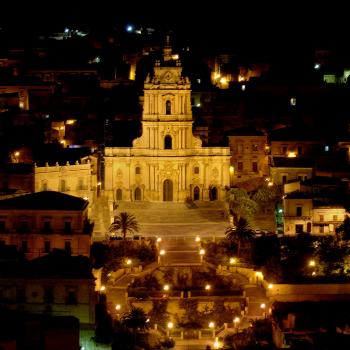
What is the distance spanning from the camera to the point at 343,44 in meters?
108

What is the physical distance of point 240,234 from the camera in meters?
62.4

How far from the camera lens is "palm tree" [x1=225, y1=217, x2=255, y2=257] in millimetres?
62469

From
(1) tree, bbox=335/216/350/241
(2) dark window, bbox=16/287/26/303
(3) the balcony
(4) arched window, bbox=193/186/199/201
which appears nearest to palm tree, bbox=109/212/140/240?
(3) the balcony

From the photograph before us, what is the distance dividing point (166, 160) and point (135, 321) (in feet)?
76.1

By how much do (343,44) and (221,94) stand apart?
2345 cm

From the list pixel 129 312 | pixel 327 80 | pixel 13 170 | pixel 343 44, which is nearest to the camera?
pixel 129 312

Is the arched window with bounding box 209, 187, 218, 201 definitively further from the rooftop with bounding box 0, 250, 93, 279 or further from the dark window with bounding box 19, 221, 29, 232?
the rooftop with bounding box 0, 250, 93, 279

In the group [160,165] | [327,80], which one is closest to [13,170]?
[160,165]

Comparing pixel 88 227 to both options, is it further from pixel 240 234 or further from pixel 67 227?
pixel 240 234

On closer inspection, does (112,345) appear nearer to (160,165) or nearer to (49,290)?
(49,290)

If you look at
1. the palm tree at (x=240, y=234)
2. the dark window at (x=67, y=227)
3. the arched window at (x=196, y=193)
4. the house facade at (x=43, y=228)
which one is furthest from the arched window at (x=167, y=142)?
the dark window at (x=67, y=227)

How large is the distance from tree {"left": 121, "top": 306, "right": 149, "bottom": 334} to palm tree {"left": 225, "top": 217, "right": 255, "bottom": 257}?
10.5 m

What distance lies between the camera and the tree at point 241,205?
67.9m

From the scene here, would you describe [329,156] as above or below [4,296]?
above
